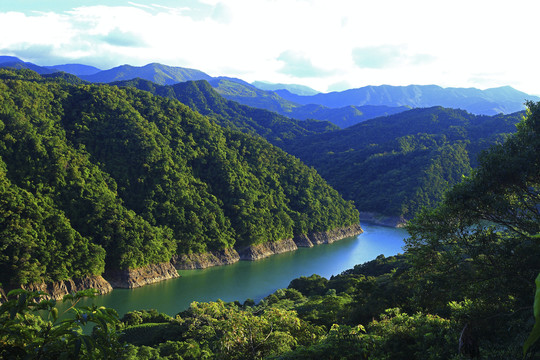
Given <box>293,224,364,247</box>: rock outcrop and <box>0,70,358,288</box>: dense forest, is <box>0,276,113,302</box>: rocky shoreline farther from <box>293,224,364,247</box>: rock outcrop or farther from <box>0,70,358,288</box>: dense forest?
<box>293,224,364,247</box>: rock outcrop

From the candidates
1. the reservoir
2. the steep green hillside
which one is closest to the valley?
the reservoir

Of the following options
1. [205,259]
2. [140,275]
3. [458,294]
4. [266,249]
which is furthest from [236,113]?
[458,294]

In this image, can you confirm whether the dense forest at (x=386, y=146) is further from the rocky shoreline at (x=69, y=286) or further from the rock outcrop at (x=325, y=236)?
the rocky shoreline at (x=69, y=286)

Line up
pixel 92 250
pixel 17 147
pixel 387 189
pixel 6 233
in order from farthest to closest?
pixel 387 189
pixel 17 147
pixel 92 250
pixel 6 233

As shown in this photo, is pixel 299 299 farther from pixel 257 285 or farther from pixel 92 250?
pixel 92 250

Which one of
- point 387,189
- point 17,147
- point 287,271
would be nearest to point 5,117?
point 17,147

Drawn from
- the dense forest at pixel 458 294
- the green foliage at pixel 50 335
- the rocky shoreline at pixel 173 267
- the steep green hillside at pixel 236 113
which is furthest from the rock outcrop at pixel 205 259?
the steep green hillside at pixel 236 113
